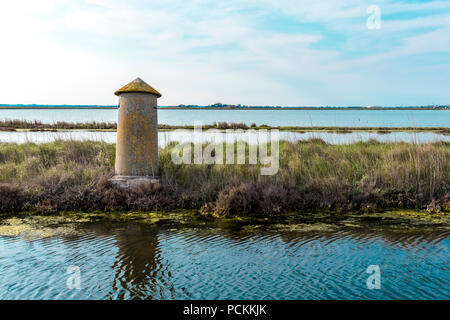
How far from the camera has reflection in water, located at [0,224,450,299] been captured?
4719 millimetres

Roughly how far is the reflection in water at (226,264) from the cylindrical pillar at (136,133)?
2602mm

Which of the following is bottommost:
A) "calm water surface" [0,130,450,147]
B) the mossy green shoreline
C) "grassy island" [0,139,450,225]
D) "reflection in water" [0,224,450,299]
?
"reflection in water" [0,224,450,299]

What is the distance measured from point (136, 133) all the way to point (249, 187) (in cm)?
314

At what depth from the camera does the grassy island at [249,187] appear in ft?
29.3

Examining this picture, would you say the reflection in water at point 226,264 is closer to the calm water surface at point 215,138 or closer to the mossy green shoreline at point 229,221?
the mossy green shoreline at point 229,221

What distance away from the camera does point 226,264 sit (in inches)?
220

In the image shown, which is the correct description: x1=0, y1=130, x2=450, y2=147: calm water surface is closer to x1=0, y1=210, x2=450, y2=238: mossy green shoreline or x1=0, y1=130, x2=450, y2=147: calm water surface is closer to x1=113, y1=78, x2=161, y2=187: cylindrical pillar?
x1=113, y1=78, x2=161, y2=187: cylindrical pillar

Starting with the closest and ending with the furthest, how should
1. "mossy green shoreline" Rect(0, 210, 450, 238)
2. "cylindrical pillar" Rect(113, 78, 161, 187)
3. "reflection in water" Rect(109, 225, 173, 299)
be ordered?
"reflection in water" Rect(109, 225, 173, 299) < "mossy green shoreline" Rect(0, 210, 450, 238) < "cylindrical pillar" Rect(113, 78, 161, 187)

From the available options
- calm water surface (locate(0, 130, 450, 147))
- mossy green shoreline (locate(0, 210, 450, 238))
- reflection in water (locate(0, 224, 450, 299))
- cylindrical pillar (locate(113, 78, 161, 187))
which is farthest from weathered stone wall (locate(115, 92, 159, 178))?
calm water surface (locate(0, 130, 450, 147))

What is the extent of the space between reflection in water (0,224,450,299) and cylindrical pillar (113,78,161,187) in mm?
2602

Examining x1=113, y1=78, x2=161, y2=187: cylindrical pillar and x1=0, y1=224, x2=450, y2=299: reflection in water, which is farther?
x1=113, y1=78, x2=161, y2=187: cylindrical pillar

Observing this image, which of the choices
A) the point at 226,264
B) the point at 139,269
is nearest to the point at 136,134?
the point at 139,269
